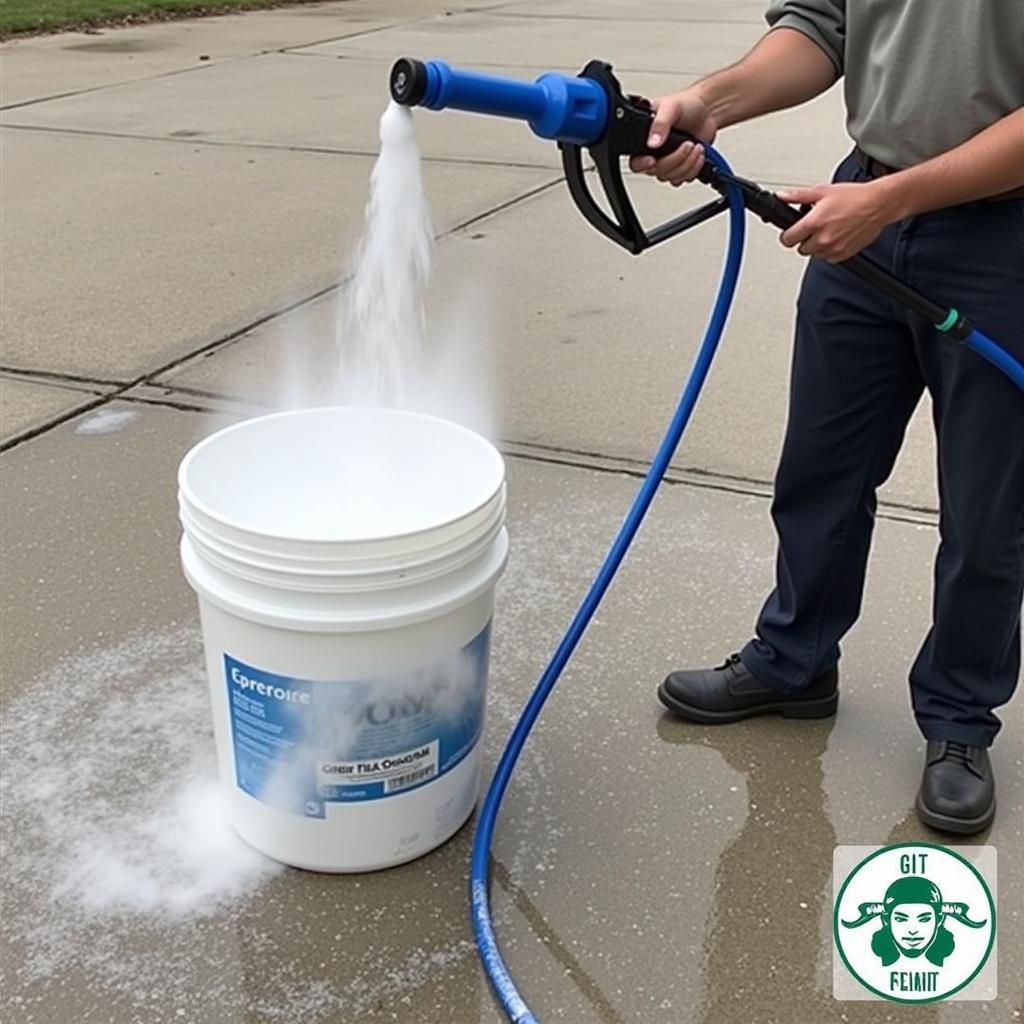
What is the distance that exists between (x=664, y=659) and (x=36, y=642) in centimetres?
123

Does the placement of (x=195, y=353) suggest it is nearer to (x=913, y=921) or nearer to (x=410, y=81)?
(x=410, y=81)

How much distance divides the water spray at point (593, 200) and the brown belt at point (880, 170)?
6.6 inches

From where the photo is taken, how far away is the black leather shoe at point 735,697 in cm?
237

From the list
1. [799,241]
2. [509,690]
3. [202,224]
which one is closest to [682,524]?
[509,690]

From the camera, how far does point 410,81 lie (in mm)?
1513

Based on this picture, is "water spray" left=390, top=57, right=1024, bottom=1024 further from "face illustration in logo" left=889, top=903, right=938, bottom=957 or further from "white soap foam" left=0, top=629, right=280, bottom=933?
"face illustration in logo" left=889, top=903, right=938, bottom=957

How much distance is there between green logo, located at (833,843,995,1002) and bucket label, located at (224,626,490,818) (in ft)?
2.12

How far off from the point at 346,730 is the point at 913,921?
883 millimetres

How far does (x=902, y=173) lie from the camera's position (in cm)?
174

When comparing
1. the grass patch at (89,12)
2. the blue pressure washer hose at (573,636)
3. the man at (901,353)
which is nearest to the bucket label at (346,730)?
the blue pressure washer hose at (573,636)

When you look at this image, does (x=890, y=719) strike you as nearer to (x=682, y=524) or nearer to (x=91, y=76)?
(x=682, y=524)

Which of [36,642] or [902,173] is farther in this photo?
[36,642]

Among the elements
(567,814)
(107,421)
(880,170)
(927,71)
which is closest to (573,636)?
(567,814)

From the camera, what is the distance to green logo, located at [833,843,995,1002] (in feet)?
6.08
